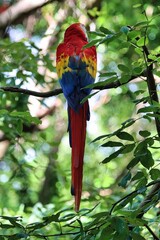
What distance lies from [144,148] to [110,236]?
6.5 inches

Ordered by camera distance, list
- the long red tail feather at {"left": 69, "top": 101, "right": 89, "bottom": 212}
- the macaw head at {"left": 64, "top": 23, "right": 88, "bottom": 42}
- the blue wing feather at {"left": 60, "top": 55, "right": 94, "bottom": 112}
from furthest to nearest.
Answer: the macaw head at {"left": 64, "top": 23, "right": 88, "bottom": 42}, the blue wing feather at {"left": 60, "top": 55, "right": 94, "bottom": 112}, the long red tail feather at {"left": 69, "top": 101, "right": 89, "bottom": 212}

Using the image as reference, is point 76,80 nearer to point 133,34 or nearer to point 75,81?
point 75,81

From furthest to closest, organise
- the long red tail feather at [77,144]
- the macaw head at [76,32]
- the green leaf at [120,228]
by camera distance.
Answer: the macaw head at [76,32] < the long red tail feather at [77,144] < the green leaf at [120,228]

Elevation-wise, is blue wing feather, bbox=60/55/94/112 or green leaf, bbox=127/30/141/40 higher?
blue wing feather, bbox=60/55/94/112

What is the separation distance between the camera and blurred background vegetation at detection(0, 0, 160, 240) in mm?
900

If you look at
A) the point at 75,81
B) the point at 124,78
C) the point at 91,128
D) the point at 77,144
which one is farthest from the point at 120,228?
the point at 91,128

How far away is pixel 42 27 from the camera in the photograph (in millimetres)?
3025

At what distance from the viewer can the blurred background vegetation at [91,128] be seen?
0.90m

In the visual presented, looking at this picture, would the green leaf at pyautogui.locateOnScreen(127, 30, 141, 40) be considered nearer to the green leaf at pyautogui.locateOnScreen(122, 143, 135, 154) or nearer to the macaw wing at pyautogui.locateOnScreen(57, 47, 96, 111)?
the green leaf at pyautogui.locateOnScreen(122, 143, 135, 154)

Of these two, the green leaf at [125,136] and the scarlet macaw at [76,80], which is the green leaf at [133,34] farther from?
the scarlet macaw at [76,80]

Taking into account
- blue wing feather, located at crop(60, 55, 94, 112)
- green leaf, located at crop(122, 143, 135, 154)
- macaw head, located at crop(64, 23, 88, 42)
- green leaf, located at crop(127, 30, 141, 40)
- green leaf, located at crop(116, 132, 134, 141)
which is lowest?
green leaf, located at crop(122, 143, 135, 154)

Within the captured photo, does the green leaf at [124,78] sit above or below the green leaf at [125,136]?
above

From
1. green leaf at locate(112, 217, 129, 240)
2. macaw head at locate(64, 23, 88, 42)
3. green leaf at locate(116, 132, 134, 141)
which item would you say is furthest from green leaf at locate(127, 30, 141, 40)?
macaw head at locate(64, 23, 88, 42)

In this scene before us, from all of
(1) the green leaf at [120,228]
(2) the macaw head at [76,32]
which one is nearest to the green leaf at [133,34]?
(1) the green leaf at [120,228]
